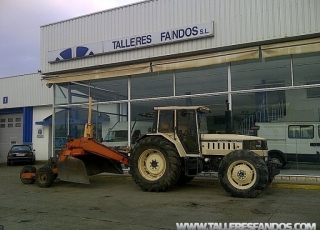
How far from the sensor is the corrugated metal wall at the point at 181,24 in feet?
39.2

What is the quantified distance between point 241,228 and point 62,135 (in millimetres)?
12112

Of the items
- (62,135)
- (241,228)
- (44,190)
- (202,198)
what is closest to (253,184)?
(202,198)

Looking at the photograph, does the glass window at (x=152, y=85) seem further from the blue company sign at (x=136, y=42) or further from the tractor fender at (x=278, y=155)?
the tractor fender at (x=278, y=155)

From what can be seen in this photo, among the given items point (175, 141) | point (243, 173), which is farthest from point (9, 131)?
point (243, 173)

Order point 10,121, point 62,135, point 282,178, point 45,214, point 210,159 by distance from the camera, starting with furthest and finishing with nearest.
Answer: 1. point 10,121
2. point 62,135
3. point 282,178
4. point 210,159
5. point 45,214

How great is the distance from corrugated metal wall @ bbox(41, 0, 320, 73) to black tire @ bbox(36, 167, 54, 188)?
5396 mm

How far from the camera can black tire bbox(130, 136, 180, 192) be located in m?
10.2

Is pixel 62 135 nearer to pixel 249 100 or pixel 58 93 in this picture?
pixel 58 93

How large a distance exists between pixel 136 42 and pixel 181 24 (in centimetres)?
199

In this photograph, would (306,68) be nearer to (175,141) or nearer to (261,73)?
(261,73)

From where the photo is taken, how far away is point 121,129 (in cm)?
1529

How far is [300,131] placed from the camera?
40.3 ft

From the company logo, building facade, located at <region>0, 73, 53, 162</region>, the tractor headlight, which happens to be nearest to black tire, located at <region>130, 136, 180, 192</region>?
the tractor headlight

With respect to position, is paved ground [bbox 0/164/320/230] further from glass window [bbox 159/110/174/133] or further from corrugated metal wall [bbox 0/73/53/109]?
corrugated metal wall [bbox 0/73/53/109]
